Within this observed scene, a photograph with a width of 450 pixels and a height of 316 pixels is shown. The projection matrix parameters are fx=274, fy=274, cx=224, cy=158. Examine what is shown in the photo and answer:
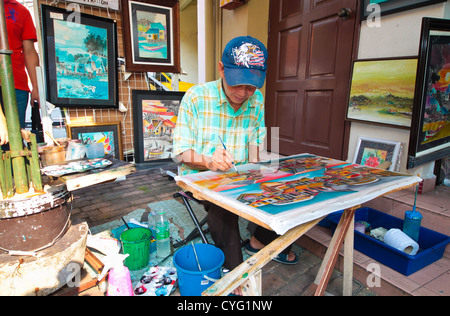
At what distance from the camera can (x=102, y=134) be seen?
12.6 feet

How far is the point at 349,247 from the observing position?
4.70ft

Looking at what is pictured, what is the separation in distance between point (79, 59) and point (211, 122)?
8.97 ft

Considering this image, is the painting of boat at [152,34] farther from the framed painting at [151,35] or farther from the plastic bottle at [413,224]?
the plastic bottle at [413,224]

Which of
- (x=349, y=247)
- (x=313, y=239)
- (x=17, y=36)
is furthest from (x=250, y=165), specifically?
(x=17, y=36)

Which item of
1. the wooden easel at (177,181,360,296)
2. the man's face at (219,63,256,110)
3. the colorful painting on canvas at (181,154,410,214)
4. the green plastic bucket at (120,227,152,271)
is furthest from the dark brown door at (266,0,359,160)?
the green plastic bucket at (120,227,152,271)

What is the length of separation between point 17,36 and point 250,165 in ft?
7.73

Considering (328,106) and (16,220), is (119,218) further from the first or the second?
(328,106)

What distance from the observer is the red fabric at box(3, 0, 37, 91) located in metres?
2.29

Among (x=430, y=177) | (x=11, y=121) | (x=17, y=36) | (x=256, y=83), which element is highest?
(x=17, y=36)

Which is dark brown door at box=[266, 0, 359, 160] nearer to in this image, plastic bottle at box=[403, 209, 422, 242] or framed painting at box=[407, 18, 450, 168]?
framed painting at box=[407, 18, 450, 168]

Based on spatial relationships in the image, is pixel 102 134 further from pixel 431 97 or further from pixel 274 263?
→ pixel 431 97

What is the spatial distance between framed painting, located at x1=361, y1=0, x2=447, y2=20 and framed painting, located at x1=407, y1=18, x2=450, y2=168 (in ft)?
1.57

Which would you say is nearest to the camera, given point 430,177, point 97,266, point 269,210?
point 269,210

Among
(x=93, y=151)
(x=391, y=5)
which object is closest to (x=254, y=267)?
(x=93, y=151)
